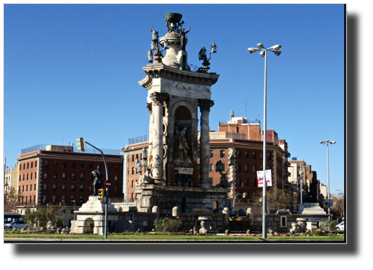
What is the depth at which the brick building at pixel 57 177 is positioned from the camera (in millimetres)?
112375

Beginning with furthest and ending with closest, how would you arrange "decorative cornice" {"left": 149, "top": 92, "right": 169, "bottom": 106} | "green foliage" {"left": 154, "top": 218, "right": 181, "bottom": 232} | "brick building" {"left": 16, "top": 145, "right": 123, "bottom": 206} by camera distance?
"brick building" {"left": 16, "top": 145, "right": 123, "bottom": 206}
"decorative cornice" {"left": 149, "top": 92, "right": 169, "bottom": 106}
"green foliage" {"left": 154, "top": 218, "right": 181, "bottom": 232}

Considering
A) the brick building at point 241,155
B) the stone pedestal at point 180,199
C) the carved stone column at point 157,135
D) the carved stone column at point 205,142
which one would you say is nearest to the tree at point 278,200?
the brick building at point 241,155

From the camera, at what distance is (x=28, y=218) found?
4181 centimetres

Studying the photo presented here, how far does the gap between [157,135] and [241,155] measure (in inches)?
2295

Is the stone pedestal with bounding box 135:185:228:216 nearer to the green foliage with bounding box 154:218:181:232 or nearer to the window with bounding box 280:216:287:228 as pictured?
the green foliage with bounding box 154:218:181:232

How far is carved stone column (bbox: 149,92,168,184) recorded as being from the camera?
50281mm

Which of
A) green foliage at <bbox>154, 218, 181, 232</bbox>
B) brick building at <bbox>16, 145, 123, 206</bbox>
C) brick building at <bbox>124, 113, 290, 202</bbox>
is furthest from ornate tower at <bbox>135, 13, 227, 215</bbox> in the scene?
brick building at <bbox>16, 145, 123, 206</bbox>

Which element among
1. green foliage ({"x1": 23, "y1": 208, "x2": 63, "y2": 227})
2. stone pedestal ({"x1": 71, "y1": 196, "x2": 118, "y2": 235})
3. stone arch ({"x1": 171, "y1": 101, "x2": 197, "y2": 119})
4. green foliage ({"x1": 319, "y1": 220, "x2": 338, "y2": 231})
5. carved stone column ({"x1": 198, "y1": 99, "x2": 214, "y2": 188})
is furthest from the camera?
carved stone column ({"x1": 198, "y1": 99, "x2": 214, "y2": 188})

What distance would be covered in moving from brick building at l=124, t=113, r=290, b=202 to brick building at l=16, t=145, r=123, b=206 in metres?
8.13

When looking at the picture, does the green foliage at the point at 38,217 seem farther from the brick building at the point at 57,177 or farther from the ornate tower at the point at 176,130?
the brick building at the point at 57,177
